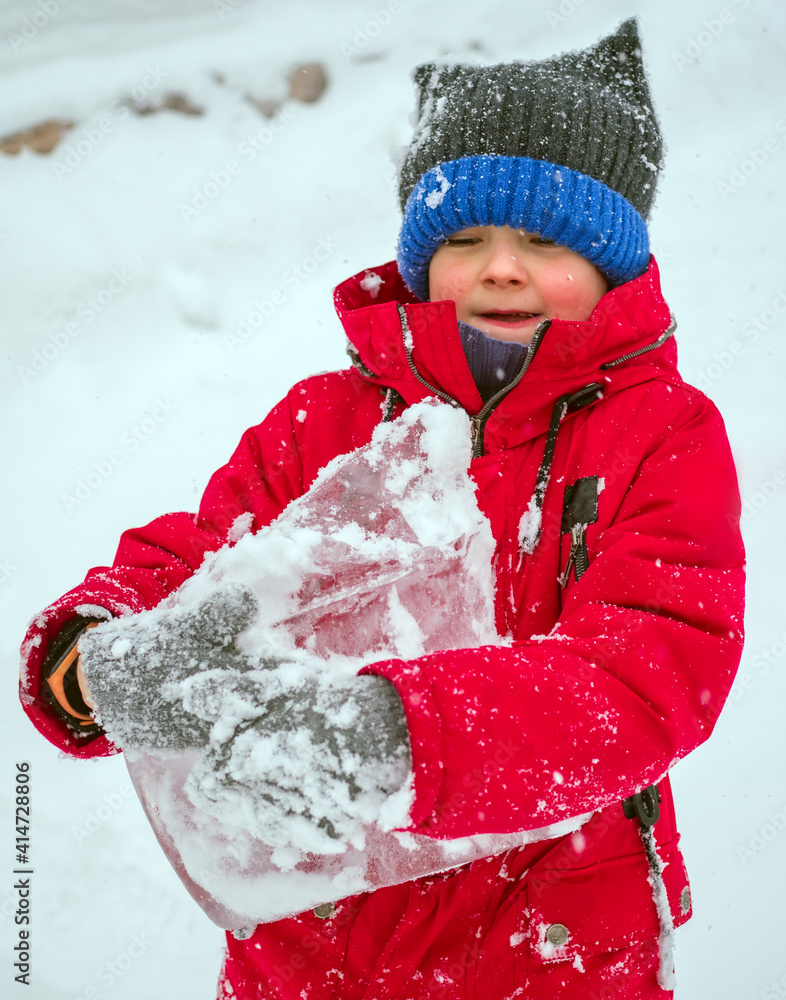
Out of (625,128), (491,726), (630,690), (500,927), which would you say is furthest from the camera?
(625,128)

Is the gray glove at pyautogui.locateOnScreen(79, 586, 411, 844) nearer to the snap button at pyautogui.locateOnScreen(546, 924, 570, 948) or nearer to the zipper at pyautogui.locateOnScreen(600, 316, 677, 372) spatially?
the snap button at pyautogui.locateOnScreen(546, 924, 570, 948)

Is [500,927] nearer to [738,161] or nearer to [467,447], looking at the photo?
[467,447]

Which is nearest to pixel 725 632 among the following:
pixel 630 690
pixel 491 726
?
pixel 630 690

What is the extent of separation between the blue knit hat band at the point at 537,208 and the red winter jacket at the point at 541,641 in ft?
0.40

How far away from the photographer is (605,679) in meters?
1.06

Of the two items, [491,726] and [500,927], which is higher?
[491,726]

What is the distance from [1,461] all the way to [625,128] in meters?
2.44

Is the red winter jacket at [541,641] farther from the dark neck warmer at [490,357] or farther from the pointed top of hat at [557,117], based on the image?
the pointed top of hat at [557,117]

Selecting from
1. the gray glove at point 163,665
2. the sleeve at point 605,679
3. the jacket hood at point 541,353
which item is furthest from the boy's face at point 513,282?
the gray glove at point 163,665

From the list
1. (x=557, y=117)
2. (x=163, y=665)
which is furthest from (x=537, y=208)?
(x=163, y=665)

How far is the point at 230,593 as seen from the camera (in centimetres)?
110

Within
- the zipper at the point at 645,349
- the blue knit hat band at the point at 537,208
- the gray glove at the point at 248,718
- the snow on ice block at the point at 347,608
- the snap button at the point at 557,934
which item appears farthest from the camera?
the blue knit hat band at the point at 537,208

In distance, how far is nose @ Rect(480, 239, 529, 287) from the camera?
1.52 m

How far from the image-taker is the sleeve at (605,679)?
3.14ft
